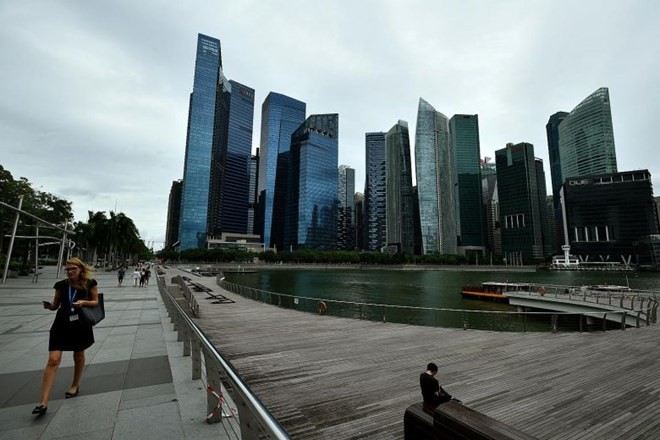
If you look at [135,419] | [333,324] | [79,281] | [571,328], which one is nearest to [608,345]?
[333,324]

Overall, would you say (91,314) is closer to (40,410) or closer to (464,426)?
(40,410)

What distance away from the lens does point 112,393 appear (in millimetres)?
5555

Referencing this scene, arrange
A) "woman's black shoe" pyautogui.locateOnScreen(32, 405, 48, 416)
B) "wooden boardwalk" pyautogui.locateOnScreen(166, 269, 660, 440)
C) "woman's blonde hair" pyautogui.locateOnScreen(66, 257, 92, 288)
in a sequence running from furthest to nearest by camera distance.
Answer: "wooden boardwalk" pyautogui.locateOnScreen(166, 269, 660, 440), "woman's blonde hair" pyautogui.locateOnScreen(66, 257, 92, 288), "woman's black shoe" pyautogui.locateOnScreen(32, 405, 48, 416)

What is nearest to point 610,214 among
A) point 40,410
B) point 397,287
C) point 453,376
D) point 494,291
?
point 397,287

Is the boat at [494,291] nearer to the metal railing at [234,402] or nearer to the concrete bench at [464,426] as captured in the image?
the metal railing at [234,402]

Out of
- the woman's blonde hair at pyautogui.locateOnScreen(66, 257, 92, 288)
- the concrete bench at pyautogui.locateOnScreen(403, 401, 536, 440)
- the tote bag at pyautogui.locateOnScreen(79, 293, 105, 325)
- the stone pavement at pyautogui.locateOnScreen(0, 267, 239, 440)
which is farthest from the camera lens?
the woman's blonde hair at pyautogui.locateOnScreen(66, 257, 92, 288)

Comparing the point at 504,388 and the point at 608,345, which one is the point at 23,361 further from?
the point at 608,345

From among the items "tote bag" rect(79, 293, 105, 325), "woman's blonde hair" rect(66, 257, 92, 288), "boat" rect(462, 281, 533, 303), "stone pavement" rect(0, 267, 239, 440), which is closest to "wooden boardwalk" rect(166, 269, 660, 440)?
"stone pavement" rect(0, 267, 239, 440)

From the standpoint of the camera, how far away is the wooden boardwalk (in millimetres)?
5535

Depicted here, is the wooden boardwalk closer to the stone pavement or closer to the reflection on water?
the stone pavement

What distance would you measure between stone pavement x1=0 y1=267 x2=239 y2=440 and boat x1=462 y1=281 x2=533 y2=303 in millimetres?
41670

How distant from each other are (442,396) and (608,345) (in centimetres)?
1079

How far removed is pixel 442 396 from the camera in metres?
4.32

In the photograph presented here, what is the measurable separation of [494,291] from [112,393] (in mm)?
46948
